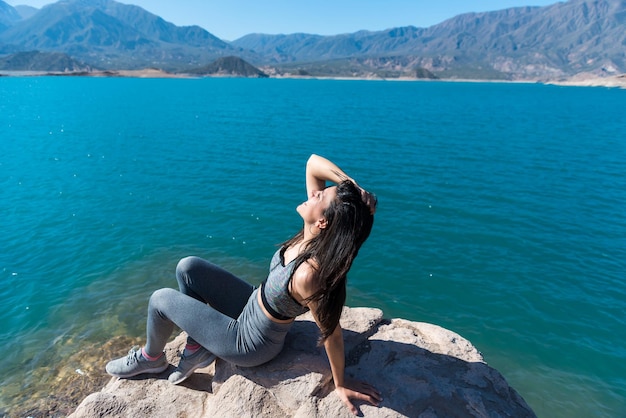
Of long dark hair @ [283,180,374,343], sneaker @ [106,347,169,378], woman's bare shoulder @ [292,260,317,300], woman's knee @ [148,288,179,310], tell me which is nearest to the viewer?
long dark hair @ [283,180,374,343]

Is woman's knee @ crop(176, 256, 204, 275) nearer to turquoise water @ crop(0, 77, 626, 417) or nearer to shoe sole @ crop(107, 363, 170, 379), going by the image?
shoe sole @ crop(107, 363, 170, 379)

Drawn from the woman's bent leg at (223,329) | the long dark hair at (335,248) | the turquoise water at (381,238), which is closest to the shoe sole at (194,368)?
the woman's bent leg at (223,329)

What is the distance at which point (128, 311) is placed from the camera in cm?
1176

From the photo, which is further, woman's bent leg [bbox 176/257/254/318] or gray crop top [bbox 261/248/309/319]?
woman's bent leg [bbox 176/257/254/318]

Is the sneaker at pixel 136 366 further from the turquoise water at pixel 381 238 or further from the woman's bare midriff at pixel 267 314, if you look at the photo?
the turquoise water at pixel 381 238

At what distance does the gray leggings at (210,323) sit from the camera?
4512mm

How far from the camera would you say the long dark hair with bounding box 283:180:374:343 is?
3.69 meters

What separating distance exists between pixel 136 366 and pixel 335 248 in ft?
11.7

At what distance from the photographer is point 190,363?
5.07m

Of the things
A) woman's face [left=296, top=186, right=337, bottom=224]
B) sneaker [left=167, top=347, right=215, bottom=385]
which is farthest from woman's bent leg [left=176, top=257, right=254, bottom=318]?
woman's face [left=296, top=186, right=337, bottom=224]

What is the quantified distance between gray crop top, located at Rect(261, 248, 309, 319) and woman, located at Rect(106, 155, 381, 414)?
0.4 inches

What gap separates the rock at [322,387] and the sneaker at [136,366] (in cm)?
12

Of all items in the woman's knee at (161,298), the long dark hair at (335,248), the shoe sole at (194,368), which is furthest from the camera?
the shoe sole at (194,368)

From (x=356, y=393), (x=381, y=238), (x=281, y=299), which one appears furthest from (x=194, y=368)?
(x=381, y=238)
